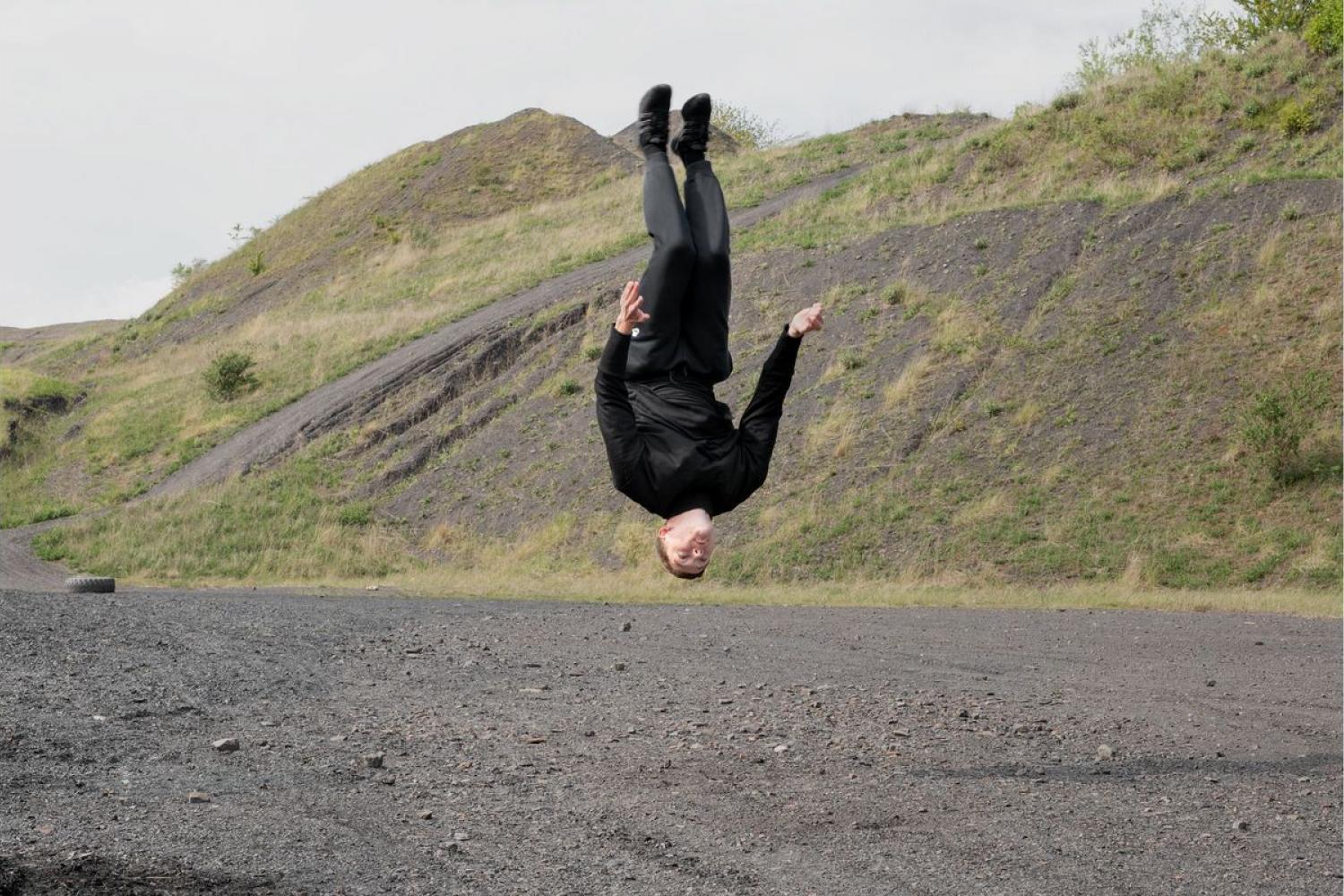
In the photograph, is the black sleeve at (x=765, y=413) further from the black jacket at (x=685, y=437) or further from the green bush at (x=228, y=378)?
the green bush at (x=228, y=378)

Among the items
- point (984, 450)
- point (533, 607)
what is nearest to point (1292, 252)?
point (984, 450)

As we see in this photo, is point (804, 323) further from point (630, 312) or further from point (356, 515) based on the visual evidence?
point (356, 515)

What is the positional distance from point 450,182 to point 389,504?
35684mm

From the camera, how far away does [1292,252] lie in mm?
30375

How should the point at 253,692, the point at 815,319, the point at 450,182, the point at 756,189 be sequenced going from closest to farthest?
the point at 815,319 < the point at 253,692 < the point at 756,189 < the point at 450,182

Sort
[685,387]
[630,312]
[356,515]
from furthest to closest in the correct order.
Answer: [356,515] → [685,387] → [630,312]

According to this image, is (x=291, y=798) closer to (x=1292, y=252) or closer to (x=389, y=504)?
(x=389, y=504)

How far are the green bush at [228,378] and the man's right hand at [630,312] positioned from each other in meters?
39.7

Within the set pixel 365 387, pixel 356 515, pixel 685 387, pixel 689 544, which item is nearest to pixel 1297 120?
pixel 356 515

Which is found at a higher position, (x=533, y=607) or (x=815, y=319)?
(x=815, y=319)

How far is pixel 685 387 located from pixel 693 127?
5.69ft

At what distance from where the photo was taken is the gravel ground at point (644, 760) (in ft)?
27.3

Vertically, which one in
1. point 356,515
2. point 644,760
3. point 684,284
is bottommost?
point 644,760

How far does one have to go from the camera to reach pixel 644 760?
1068 centimetres
